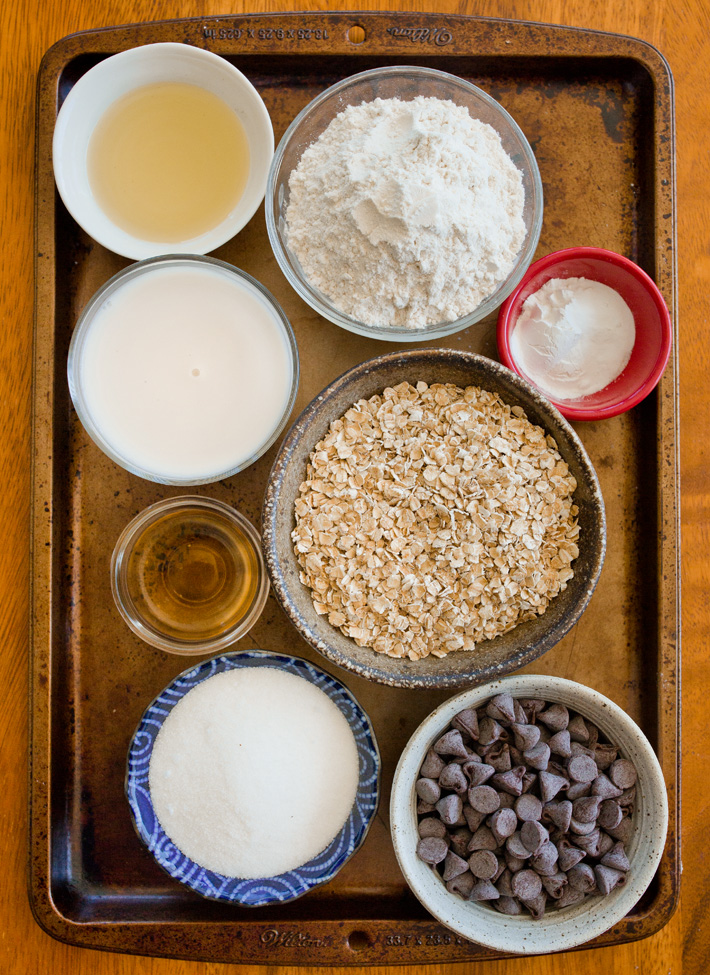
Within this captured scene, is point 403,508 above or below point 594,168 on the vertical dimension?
below

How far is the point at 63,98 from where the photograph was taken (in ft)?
3.63

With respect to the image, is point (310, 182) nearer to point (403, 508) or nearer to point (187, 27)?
point (187, 27)

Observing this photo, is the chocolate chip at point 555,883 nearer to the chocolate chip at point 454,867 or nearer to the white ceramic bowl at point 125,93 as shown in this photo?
the chocolate chip at point 454,867

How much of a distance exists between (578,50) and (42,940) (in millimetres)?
1761

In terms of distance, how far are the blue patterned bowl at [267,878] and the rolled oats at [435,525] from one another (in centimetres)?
12

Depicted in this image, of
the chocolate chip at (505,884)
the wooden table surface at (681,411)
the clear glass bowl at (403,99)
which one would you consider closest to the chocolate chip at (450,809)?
the chocolate chip at (505,884)

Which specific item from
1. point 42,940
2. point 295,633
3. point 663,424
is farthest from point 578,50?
point 42,940

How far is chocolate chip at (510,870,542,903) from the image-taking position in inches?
37.7

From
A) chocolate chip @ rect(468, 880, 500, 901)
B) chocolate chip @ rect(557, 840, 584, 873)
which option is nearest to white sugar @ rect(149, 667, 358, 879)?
chocolate chip @ rect(468, 880, 500, 901)

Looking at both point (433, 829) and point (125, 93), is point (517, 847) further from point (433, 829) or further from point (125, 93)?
point (125, 93)

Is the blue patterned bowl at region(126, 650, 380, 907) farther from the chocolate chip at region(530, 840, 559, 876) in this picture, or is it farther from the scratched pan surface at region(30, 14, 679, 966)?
the chocolate chip at region(530, 840, 559, 876)

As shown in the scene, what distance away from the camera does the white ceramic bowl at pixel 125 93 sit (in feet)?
3.44

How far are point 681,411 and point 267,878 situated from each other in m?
1.05

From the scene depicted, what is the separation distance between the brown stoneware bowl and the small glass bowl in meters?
0.13
